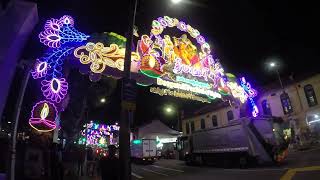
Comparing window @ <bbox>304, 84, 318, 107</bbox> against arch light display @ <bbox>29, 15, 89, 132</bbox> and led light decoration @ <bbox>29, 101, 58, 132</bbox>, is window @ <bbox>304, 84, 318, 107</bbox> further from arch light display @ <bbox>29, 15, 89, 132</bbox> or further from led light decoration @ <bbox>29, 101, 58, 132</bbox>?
led light decoration @ <bbox>29, 101, 58, 132</bbox>

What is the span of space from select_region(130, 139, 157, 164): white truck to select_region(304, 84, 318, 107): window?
21.3 metres

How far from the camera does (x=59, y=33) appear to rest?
12.9 metres

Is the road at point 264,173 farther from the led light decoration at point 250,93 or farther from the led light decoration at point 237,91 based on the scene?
the led light decoration at point 237,91

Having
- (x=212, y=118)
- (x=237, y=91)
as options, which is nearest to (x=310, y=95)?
(x=237, y=91)

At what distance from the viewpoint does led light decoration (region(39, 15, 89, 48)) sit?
40.8 feet

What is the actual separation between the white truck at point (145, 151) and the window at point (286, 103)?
1922 cm

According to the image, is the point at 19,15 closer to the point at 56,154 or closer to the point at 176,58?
the point at 56,154

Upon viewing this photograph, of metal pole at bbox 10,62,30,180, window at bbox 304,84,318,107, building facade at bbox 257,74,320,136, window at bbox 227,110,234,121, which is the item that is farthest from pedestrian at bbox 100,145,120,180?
window at bbox 227,110,234,121

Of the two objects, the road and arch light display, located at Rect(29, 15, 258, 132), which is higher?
arch light display, located at Rect(29, 15, 258, 132)

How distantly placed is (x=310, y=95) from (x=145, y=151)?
2282 cm

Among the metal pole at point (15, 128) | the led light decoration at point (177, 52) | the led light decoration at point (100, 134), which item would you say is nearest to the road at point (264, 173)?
the led light decoration at point (177, 52)

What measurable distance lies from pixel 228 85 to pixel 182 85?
5.61 m

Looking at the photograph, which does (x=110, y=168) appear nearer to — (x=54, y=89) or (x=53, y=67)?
(x=54, y=89)

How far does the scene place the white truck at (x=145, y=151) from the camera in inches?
1288
